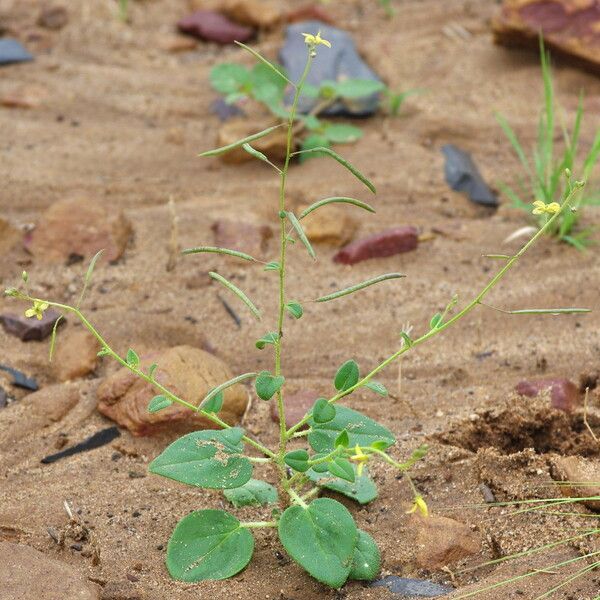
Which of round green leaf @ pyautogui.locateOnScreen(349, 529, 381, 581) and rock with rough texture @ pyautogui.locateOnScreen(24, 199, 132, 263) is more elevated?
round green leaf @ pyautogui.locateOnScreen(349, 529, 381, 581)

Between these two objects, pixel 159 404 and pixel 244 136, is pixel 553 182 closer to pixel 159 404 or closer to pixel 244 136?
pixel 244 136

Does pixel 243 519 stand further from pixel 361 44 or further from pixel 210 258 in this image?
pixel 361 44

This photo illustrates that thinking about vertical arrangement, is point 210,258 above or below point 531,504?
below

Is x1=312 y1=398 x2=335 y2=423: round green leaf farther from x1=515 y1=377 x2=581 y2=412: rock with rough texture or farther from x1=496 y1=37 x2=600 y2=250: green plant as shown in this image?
x1=496 y1=37 x2=600 y2=250: green plant

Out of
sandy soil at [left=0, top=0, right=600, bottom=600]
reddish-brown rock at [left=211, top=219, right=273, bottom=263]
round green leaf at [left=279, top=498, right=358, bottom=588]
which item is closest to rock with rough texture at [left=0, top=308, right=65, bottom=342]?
sandy soil at [left=0, top=0, right=600, bottom=600]

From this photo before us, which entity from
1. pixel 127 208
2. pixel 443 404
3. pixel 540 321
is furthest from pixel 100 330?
pixel 540 321

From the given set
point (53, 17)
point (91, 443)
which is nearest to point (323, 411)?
point (91, 443)
